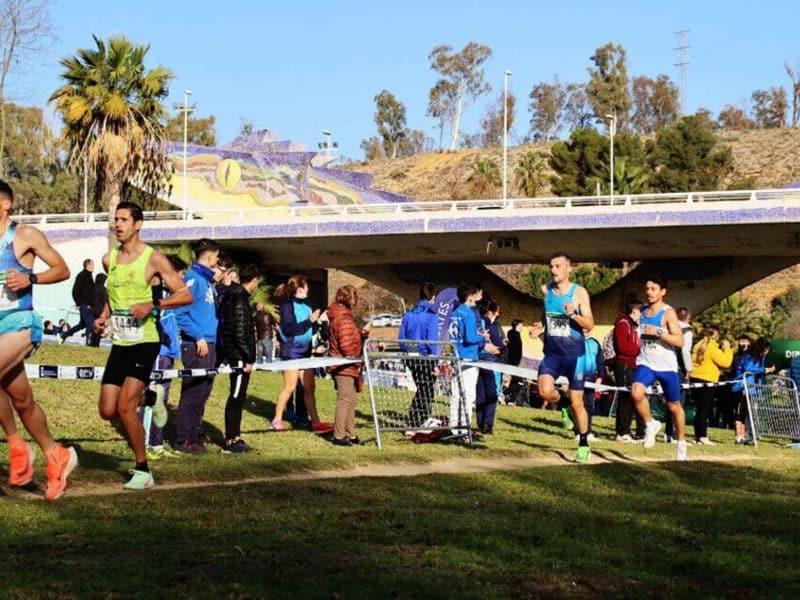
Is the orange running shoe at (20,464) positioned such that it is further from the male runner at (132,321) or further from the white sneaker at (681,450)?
the white sneaker at (681,450)

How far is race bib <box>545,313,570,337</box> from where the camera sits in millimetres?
13172

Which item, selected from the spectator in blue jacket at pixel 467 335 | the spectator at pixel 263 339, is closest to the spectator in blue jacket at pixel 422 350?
the spectator in blue jacket at pixel 467 335

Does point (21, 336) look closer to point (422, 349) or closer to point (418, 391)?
point (418, 391)

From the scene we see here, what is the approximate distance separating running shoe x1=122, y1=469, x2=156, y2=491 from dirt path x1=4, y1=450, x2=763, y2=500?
0.05m

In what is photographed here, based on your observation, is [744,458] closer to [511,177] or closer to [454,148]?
[511,177]

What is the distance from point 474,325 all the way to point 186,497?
7737 millimetres

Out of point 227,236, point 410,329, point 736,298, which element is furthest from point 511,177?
point 410,329

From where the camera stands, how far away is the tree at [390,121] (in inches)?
4961

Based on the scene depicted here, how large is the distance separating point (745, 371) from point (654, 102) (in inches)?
3963

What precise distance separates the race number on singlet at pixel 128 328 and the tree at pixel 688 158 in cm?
7568

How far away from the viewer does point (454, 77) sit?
10856 centimetres

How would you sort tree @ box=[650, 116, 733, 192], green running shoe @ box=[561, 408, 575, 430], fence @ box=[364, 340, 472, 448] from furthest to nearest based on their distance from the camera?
tree @ box=[650, 116, 733, 192] → green running shoe @ box=[561, 408, 575, 430] → fence @ box=[364, 340, 472, 448]

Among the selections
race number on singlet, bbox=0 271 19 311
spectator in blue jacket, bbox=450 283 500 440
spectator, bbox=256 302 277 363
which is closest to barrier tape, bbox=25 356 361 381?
race number on singlet, bbox=0 271 19 311

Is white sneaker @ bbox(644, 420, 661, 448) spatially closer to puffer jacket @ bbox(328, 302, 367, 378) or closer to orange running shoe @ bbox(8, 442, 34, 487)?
puffer jacket @ bbox(328, 302, 367, 378)
